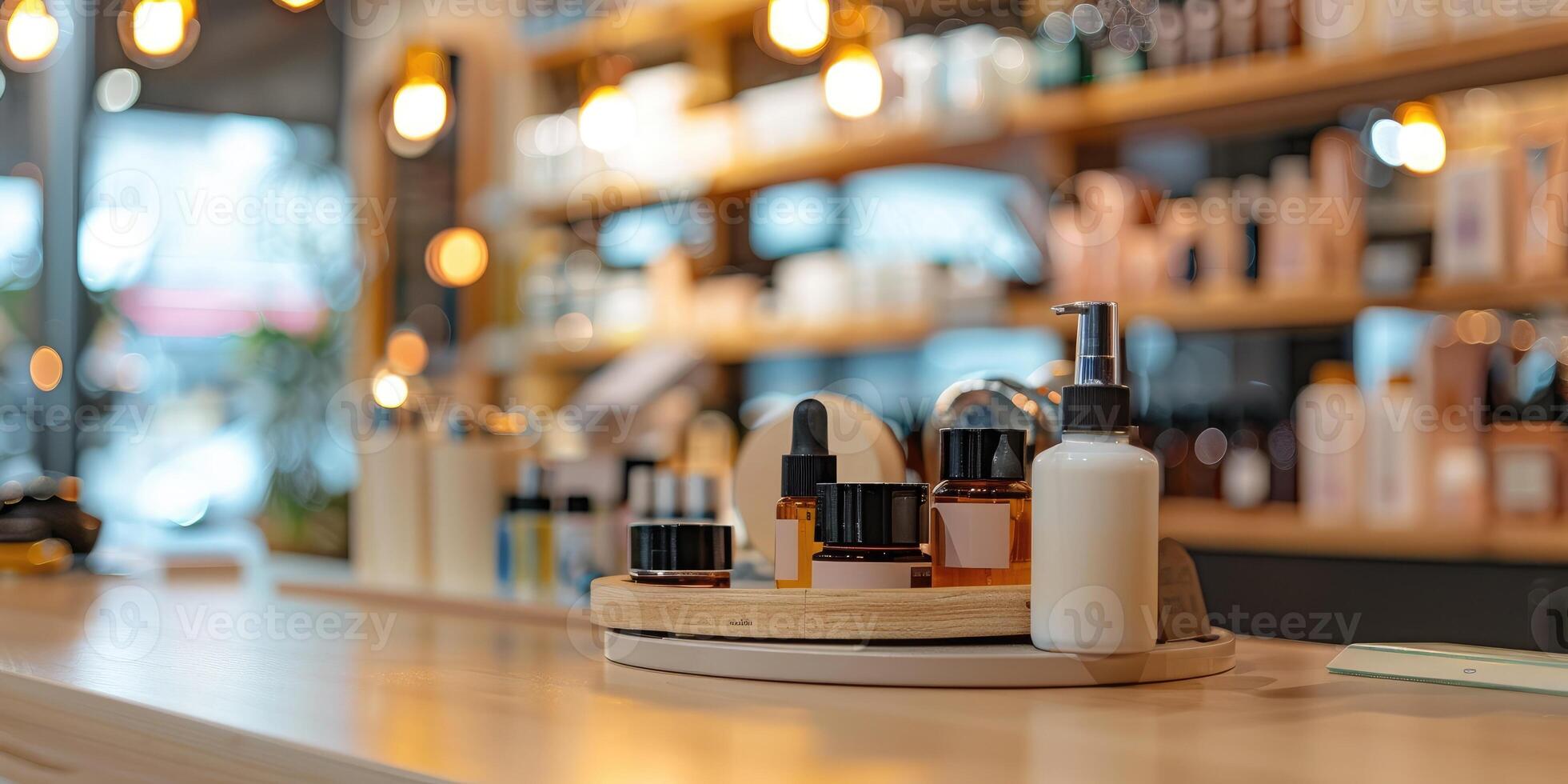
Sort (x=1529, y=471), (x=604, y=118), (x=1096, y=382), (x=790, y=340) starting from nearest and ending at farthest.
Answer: (x=1096, y=382) → (x=1529, y=471) → (x=604, y=118) → (x=790, y=340)

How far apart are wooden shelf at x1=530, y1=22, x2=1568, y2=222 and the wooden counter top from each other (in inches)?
57.8

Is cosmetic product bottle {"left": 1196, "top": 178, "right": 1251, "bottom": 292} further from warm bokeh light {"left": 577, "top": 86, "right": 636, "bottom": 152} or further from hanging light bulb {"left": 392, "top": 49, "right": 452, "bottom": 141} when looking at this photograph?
hanging light bulb {"left": 392, "top": 49, "right": 452, "bottom": 141}

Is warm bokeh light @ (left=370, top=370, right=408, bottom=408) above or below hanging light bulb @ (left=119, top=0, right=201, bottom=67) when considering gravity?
below

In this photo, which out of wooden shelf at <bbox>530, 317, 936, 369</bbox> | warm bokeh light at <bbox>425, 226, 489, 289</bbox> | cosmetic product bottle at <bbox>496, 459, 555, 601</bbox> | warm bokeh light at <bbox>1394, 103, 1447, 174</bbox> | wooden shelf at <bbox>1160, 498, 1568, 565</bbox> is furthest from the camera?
warm bokeh light at <bbox>425, 226, 489, 289</bbox>

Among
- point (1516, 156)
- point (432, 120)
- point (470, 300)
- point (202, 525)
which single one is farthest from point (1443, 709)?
point (202, 525)

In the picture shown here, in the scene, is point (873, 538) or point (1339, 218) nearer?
point (873, 538)

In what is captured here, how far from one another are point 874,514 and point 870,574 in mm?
38

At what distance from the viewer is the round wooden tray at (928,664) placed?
32.6 inches

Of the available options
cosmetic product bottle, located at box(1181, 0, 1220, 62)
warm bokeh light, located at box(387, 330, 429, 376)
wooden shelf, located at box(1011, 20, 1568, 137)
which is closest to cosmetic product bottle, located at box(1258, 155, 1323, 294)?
wooden shelf, located at box(1011, 20, 1568, 137)

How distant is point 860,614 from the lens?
2.79 ft

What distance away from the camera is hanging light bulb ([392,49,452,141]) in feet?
7.22

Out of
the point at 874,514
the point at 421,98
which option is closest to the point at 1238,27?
the point at 421,98

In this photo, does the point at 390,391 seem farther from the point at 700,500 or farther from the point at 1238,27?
the point at 1238,27

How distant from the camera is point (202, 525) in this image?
177 inches
